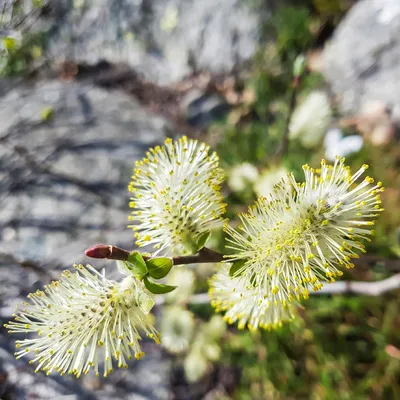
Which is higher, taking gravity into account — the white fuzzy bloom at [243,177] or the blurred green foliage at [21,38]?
the blurred green foliage at [21,38]

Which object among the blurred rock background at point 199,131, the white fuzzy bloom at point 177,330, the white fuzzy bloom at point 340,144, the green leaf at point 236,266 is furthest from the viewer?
the white fuzzy bloom at point 340,144

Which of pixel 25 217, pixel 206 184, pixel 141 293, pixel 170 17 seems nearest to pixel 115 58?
pixel 170 17

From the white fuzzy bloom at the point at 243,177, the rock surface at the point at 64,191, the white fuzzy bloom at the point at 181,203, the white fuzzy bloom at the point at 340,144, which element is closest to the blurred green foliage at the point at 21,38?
the rock surface at the point at 64,191

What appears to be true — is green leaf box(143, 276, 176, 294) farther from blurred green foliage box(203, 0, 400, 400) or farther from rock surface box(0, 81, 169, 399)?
blurred green foliage box(203, 0, 400, 400)

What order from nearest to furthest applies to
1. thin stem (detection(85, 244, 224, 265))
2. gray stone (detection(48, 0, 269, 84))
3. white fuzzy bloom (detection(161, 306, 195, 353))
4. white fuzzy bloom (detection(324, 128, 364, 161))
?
thin stem (detection(85, 244, 224, 265)) < white fuzzy bloom (detection(161, 306, 195, 353)) < white fuzzy bloom (detection(324, 128, 364, 161)) < gray stone (detection(48, 0, 269, 84))

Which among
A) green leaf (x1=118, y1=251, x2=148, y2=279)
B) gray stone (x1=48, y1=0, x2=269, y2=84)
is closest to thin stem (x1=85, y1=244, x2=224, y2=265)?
green leaf (x1=118, y1=251, x2=148, y2=279)

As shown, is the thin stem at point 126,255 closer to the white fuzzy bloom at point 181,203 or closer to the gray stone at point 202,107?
the white fuzzy bloom at point 181,203
